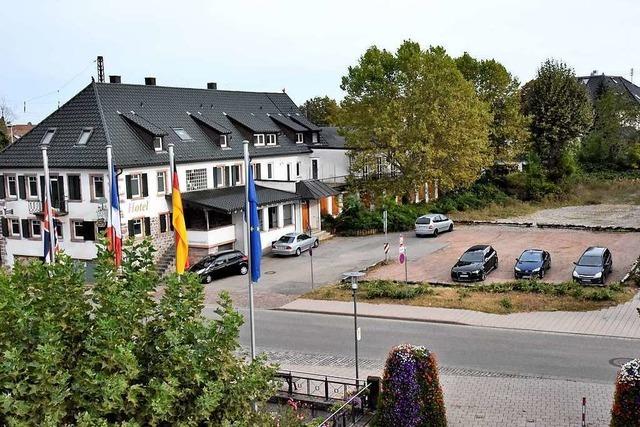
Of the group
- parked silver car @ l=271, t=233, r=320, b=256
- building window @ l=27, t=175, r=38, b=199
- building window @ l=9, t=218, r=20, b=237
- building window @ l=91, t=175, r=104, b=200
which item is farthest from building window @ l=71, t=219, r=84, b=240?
parked silver car @ l=271, t=233, r=320, b=256

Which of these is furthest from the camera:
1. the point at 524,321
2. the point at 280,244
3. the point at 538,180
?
the point at 538,180

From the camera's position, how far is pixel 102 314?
30.7ft

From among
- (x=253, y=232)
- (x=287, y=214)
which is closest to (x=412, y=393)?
(x=253, y=232)

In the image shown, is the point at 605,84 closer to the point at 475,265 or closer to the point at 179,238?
the point at 475,265

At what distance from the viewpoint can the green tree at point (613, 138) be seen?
68438mm

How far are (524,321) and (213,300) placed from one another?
12870mm

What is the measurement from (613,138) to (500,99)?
50.2ft

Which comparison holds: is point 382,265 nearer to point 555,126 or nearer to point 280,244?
point 280,244

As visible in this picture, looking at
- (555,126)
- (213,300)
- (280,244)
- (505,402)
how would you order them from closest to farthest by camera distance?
(505,402) → (213,300) → (280,244) → (555,126)

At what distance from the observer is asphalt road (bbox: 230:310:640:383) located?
787 inches

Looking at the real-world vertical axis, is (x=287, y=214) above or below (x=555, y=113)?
below

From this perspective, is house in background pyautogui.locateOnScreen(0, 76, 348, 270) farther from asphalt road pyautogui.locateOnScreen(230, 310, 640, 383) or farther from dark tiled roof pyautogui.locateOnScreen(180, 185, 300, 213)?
asphalt road pyautogui.locateOnScreen(230, 310, 640, 383)

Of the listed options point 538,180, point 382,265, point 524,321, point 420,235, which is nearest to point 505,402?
point 524,321

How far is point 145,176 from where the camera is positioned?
37312 mm
